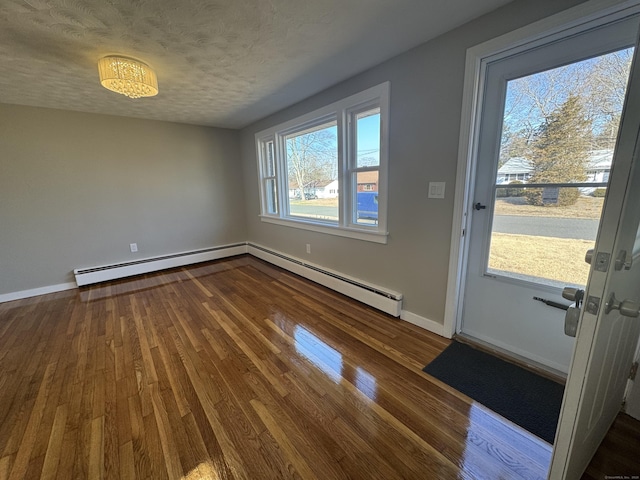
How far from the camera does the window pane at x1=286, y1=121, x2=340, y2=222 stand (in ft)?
9.63

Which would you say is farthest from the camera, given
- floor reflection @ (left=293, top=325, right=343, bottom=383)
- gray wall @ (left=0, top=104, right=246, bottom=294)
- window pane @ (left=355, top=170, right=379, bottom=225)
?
gray wall @ (left=0, top=104, right=246, bottom=294)

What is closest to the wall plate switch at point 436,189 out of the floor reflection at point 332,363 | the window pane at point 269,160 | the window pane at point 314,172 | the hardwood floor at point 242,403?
the window pane at point 314,172

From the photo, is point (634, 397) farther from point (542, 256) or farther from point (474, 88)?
point (474, 88)

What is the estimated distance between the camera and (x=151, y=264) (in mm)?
3777

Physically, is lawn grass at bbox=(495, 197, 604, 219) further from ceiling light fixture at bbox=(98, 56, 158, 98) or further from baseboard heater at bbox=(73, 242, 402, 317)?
ceiling light fixture at bbox=(98, 56, 158, 98)

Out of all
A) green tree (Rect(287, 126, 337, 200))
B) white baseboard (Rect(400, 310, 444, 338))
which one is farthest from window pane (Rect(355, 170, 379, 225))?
white baseboard (Rect(400, 310, 444, 338))

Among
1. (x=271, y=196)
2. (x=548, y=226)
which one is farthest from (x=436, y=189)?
(x=271, y=196)

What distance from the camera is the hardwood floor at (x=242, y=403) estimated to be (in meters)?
1.13

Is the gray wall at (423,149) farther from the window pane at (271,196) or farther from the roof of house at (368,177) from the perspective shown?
the window pane at (271,196)

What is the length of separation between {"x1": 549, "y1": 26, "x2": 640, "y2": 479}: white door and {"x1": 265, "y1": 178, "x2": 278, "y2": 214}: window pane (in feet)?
11.7

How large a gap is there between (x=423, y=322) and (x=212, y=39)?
2682mm

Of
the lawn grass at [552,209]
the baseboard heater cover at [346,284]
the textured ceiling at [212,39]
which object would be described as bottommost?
the baseboard heater cover at [346,284]

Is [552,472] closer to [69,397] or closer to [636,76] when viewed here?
[636,76]

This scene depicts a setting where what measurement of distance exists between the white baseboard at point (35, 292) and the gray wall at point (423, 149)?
148 inches
